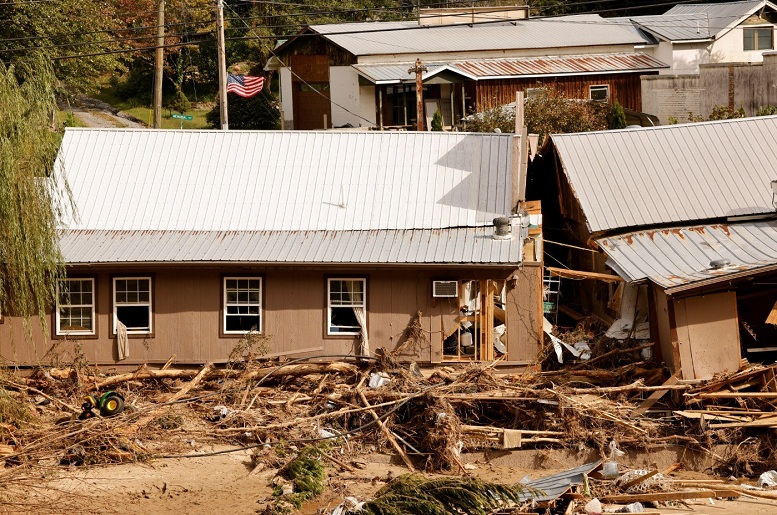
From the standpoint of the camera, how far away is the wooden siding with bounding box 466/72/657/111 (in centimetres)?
4634

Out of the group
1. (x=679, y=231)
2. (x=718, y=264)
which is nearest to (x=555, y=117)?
(x=679, y=231)

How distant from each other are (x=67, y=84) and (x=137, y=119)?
6407 mm

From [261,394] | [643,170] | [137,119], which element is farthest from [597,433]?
[137,119]

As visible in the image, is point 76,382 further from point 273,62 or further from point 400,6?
point 400,6

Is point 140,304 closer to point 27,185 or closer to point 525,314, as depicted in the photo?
point 27,185

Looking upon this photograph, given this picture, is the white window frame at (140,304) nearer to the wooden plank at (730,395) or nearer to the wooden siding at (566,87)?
the wooden plank at (730,395)

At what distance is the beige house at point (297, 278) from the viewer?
82.1 feet

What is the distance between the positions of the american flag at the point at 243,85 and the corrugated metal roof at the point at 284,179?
11447mm

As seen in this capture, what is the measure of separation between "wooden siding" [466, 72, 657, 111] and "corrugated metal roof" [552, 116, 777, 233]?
16.5 m

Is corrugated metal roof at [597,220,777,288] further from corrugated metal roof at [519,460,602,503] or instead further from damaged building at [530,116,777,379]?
corrugated metal roof at [519,460,602,503]

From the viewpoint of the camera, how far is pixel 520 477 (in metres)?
21.7

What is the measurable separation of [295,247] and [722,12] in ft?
113

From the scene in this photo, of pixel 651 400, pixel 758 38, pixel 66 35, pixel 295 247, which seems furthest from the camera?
pixel 758 38

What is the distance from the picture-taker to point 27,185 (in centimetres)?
2184
